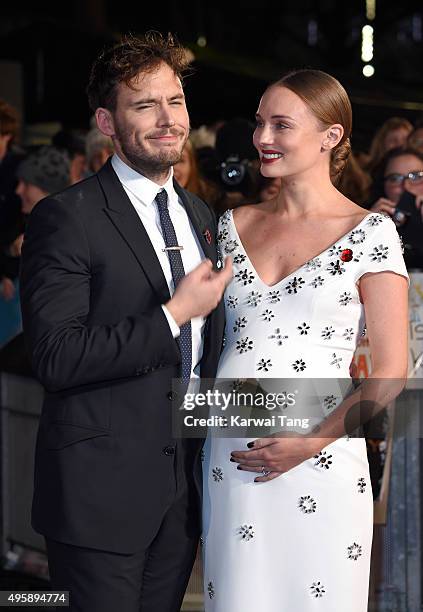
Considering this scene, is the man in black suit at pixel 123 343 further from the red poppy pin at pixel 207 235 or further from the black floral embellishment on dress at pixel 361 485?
the black floral embellishment on dress at pixel 361 485

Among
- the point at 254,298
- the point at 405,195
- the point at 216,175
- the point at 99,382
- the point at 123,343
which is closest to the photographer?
the point at 123,343

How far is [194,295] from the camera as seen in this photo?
228cm

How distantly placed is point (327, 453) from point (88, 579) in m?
0.66

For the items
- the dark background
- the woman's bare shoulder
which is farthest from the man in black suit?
the dark background

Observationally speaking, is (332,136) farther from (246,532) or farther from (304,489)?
(246,532)

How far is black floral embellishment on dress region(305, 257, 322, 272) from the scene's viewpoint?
2.57 m

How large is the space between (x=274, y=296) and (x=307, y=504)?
0.53 m

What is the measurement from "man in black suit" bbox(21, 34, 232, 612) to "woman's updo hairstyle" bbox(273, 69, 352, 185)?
0.30 meters

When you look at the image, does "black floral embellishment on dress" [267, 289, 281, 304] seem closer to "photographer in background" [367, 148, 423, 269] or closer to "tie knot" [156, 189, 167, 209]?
"tie knot" [156, 189, 167, 209]

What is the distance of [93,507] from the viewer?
7.96 ft

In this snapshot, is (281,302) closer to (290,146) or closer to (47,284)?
(290,146)

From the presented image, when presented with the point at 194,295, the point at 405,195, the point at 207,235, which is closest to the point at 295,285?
the point at 207,235

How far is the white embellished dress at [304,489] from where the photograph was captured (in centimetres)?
252

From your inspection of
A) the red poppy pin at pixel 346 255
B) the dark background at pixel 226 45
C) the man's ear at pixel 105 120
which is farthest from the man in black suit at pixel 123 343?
the dark background at pixel 226 45
